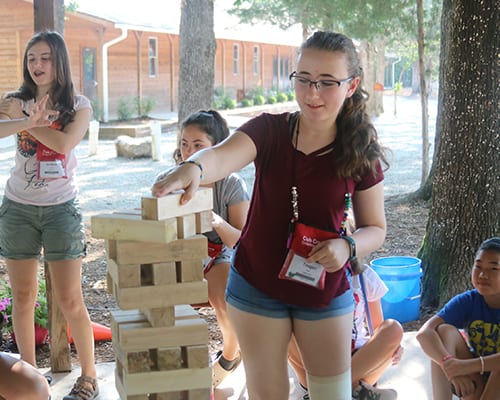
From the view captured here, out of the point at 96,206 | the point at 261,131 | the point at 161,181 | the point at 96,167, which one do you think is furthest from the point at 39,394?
the point at 96,167

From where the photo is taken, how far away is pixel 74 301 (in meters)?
3.54

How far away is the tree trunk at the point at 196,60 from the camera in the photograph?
1193 cm

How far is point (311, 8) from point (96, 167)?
5520 mm

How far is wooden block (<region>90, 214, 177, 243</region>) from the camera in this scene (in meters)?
2.10

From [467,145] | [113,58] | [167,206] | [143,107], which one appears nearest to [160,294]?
[167,206]

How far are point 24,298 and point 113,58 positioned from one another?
23.4 m

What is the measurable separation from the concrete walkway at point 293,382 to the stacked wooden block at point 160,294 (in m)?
1.44

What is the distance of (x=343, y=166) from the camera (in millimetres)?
2322

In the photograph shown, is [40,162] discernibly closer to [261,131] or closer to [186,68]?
[261,131]

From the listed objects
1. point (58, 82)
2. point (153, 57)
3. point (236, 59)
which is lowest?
point (58, 82)

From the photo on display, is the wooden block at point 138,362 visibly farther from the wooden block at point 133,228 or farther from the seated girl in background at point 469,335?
the seated girl in background at point 469,335

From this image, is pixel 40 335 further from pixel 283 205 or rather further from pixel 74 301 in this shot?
pixel 283 205

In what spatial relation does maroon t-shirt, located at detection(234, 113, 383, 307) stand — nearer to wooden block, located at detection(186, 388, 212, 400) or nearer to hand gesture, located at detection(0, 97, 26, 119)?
wooden block, located at detection(186, 388, 212, 400)

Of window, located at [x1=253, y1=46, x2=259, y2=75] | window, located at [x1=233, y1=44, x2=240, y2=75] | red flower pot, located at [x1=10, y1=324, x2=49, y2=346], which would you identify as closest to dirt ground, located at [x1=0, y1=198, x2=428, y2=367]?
red flower pot, located at [x1=10, y1=324, x2=49, y2=346]
